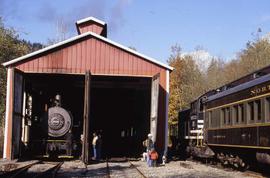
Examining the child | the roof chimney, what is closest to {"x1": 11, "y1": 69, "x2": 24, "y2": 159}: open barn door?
the child

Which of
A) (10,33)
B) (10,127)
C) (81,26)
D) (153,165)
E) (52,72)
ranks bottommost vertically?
(153,165)

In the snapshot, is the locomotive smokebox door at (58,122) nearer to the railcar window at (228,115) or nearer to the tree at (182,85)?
the railcar window at (228,115)

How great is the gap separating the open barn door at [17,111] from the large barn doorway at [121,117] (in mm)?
9550

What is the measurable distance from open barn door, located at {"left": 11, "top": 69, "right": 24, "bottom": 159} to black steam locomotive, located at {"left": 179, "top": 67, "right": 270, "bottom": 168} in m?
9.86

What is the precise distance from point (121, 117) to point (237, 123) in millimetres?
20953

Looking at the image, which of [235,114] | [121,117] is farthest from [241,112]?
[121,117]

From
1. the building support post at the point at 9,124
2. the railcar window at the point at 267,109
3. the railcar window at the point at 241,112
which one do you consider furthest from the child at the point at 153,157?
the railcar window at the point at 267,109

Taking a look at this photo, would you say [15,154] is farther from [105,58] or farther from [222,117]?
[222,117]

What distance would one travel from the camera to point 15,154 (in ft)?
85.1

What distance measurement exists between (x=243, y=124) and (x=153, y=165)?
7.46 m

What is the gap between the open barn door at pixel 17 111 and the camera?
25391 mm

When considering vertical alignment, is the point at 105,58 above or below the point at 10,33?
below

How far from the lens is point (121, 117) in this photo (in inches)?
1505

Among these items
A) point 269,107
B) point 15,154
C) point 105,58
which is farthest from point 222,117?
point 15,154
